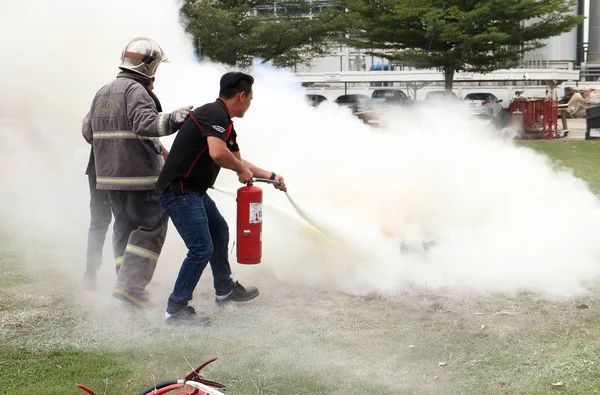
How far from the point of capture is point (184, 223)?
15.0ft

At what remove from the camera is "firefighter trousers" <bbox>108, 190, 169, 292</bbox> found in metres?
4.96

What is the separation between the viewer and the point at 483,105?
25.3m

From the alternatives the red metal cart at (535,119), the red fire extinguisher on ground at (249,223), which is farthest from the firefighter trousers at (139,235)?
the red metal cart at (535,119)

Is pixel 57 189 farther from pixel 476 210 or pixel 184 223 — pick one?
pixel 476 210

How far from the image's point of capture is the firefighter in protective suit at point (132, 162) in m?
4.92

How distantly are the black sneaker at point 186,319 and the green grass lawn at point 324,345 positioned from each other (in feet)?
0.26

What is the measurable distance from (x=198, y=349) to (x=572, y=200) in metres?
4.03

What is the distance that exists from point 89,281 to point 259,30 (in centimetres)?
1649

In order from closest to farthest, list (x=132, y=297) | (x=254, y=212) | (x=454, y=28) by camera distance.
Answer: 1. (x=254, y=212)
2. (x=132, y=297)
3. (x=454, y=28)

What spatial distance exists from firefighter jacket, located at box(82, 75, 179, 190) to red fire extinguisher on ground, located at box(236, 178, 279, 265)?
2.51ft

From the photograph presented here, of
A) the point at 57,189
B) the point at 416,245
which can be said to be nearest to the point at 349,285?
the point at 416,245

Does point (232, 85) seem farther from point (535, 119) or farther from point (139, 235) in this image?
point (535, 119)

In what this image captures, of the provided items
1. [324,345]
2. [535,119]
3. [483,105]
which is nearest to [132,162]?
[324,345]

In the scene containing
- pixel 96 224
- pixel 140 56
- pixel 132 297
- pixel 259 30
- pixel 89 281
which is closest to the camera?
pixel 132 297
